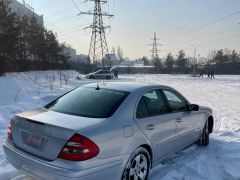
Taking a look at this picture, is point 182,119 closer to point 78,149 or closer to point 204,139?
point 204,139

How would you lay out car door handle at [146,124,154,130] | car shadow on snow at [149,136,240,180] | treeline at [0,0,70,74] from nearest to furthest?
1. car door handle at [146,124,154,130]
2. car shadow on snow at [149,136,240,180]
3. treeline at [0,0,70,74]

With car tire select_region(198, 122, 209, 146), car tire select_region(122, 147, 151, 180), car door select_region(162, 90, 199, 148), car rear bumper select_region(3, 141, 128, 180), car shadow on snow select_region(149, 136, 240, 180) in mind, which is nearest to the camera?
car rear bumper select_region(3, 141, 128, 180)

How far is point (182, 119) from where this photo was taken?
5285 millimetres

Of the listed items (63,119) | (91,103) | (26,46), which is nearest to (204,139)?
(91,103)

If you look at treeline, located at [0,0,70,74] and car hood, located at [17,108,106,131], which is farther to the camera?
treeline, located at [0,0,70,74]

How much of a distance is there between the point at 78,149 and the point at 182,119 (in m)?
2.68

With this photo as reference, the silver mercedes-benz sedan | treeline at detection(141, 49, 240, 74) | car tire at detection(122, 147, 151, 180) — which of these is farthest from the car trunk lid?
treeline at detection(141, 49, 240, 74)

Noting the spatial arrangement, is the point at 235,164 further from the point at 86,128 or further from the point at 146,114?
the point at 86,128

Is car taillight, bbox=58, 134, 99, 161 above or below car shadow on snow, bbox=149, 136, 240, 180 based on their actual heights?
above

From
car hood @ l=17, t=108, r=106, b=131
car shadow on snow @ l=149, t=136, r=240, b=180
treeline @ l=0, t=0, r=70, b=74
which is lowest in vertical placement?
car shadow on snow @ l=149, t=136, r=240, b=180

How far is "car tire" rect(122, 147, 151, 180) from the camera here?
149 inches

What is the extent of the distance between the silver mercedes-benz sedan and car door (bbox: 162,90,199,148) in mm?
33

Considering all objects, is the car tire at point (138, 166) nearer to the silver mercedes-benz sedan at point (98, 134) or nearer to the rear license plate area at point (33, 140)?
the silver mercedes-benz sedan at point (98, 134)

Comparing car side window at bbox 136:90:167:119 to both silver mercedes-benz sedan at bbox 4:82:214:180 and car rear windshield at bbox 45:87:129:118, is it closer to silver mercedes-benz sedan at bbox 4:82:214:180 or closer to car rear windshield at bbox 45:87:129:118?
silver mercedes-benz sedan at bbox 4:82:214:180
